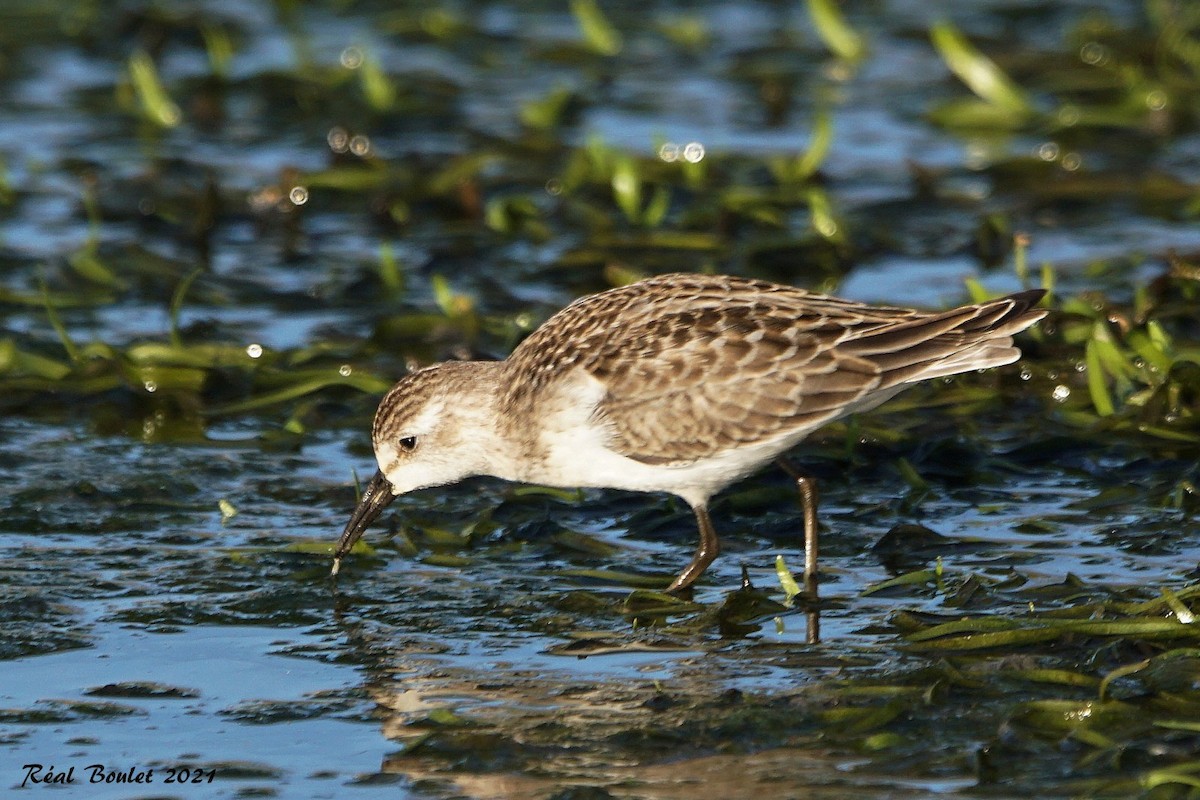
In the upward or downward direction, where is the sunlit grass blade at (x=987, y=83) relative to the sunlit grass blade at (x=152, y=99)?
downward

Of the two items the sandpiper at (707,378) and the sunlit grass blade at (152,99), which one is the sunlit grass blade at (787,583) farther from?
the sunlit grass blade at (152,99)

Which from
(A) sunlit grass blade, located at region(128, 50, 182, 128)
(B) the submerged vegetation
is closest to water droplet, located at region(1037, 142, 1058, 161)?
(B) the submerged vegetation

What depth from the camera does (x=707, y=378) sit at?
25.9 ft

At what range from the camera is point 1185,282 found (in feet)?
33.9

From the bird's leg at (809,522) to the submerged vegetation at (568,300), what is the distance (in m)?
0.13

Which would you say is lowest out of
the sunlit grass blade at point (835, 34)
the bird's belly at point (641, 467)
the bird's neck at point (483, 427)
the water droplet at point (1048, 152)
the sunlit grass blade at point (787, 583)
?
the sunlit grass blade at point (787, 583)

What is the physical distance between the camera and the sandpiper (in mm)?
7844

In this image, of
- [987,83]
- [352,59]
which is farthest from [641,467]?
[352,59]

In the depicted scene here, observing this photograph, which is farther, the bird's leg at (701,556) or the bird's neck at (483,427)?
the bird's neck at (483,427)

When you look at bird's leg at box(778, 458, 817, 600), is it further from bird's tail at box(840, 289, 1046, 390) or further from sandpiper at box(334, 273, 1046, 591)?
bird's tail at box(840, 289, 1046, 390)

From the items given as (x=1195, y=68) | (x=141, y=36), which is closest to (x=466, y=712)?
(x=1195, y=68)

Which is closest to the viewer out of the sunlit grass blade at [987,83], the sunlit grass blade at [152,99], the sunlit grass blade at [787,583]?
the sunlit grass blade at [787,583]

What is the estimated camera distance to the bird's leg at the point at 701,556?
8000mm

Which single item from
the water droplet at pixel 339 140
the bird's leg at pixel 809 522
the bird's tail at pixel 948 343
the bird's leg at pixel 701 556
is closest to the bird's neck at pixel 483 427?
the bird's leg at pixel 701 556
